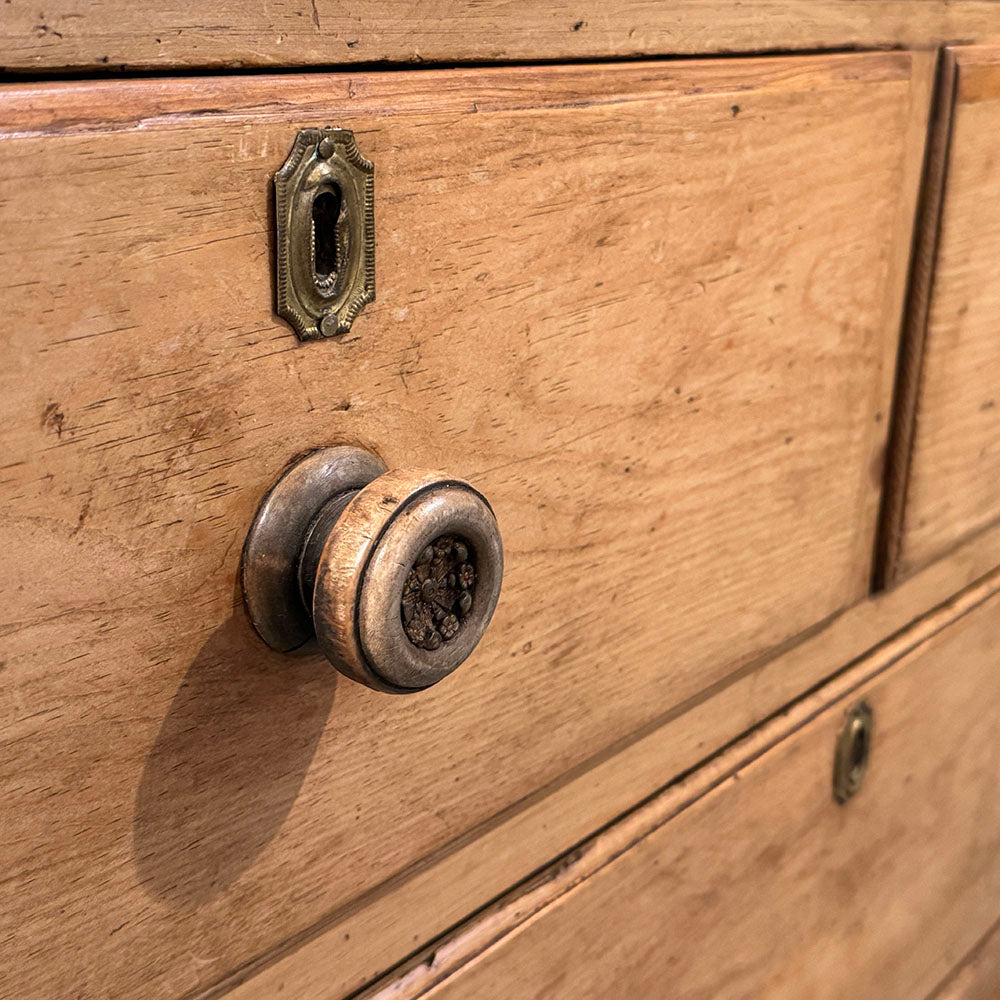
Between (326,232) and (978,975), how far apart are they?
0.77 meters

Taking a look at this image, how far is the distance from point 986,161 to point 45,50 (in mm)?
445

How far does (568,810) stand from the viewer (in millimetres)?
469

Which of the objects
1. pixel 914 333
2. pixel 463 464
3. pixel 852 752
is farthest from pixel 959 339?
pixel 463 464

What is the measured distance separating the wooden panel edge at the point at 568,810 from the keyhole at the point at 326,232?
0.71 feet

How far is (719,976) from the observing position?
0.58 metres

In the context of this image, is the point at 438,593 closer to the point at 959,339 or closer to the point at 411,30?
the point at 411,30

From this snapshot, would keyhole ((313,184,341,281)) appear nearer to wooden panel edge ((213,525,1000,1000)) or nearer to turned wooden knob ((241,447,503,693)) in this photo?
turned wooden knob ((241,447,503,693))

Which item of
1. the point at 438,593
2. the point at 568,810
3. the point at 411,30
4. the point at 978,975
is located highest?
the point at 411,30

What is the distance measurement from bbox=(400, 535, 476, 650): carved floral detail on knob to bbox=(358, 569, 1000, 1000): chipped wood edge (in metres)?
0.18

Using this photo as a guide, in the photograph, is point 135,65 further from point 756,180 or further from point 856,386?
point 856,386

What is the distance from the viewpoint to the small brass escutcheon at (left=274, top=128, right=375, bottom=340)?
0.96 feet

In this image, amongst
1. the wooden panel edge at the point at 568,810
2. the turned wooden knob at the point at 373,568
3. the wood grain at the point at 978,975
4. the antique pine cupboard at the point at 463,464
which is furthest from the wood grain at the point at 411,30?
the wood grain at the point at 978,975

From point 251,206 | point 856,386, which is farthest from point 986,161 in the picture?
point 251,206

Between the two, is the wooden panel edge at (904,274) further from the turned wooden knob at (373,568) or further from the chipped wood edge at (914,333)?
the turned wooden knob at (373,568)
